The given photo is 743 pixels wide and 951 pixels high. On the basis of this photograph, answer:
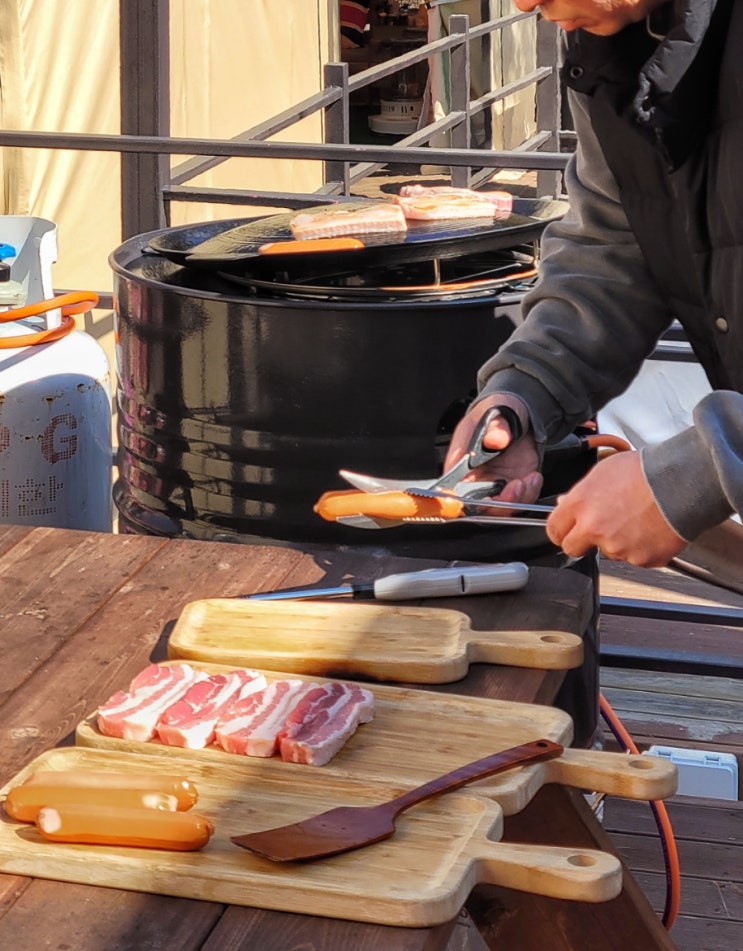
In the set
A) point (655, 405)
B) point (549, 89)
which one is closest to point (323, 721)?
point (655, 405)

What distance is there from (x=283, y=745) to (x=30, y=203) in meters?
5.05

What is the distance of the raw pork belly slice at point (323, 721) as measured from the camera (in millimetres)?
1466

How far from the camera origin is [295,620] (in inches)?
72.6

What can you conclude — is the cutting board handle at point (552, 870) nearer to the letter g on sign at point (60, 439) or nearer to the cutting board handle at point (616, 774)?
the cutting board handle at point (616, 774)

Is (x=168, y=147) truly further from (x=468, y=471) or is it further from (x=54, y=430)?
(x=468, y=471)

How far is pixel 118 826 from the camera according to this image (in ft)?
4.28

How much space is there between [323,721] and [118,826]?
0.29 meters

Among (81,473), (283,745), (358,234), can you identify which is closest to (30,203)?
(81,473)

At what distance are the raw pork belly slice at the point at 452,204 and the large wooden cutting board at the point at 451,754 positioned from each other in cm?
171

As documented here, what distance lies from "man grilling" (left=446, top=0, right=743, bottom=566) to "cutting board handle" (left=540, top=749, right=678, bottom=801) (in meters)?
0.31

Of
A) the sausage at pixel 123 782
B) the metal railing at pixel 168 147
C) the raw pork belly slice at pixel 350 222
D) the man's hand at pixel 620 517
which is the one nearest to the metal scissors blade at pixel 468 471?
the man's hand at pixel 620 517

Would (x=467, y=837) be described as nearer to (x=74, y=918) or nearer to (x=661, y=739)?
(x=74, y=918)

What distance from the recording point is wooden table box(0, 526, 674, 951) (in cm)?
121

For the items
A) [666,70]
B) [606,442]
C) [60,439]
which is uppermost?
[666,70]
